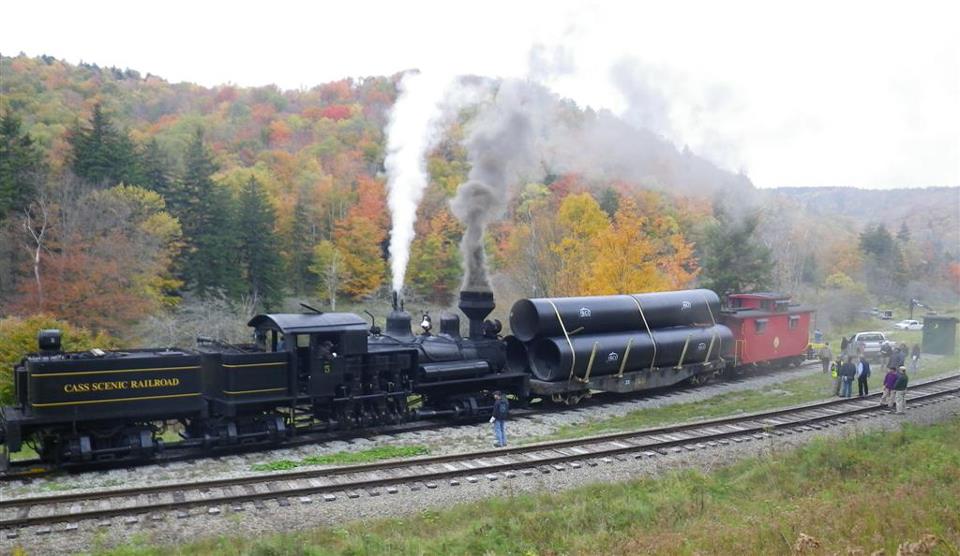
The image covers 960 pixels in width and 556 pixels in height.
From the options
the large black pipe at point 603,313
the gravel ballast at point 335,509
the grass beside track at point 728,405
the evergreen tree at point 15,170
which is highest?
the evergreen tree at point 15,170

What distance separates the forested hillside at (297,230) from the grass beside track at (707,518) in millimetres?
18927

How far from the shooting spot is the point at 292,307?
1827 inches

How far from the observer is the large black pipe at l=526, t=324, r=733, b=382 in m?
19.6

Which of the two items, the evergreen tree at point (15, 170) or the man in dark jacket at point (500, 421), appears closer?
the man in dark jacket at point (500, 421)

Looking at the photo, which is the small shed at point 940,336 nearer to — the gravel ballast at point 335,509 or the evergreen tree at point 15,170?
the gravel ballast at point 335,509

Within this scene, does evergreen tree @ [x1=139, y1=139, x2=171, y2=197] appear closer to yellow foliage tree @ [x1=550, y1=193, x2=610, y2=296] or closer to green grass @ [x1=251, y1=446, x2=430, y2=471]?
yellow foliage tree @ [x1=550, y1=193, x2=610, y2=296]

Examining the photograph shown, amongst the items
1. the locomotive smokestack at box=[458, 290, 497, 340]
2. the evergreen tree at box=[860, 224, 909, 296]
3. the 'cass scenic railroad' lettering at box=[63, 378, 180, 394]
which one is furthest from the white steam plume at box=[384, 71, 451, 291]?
the evergreen tree at box=[860, 224, 909, 296]

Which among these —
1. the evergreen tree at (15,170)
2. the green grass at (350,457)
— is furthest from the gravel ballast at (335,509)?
the evergreen tree at (15,170)

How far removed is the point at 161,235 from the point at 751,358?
29.8 m

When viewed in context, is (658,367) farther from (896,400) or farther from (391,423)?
(391,423)

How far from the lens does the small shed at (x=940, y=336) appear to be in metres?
34.9

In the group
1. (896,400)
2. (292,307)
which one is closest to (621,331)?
(896,400)

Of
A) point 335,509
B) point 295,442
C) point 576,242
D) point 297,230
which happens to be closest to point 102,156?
point 297,230

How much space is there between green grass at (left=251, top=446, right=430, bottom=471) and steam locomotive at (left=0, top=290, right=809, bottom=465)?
Result: 1.37 m
